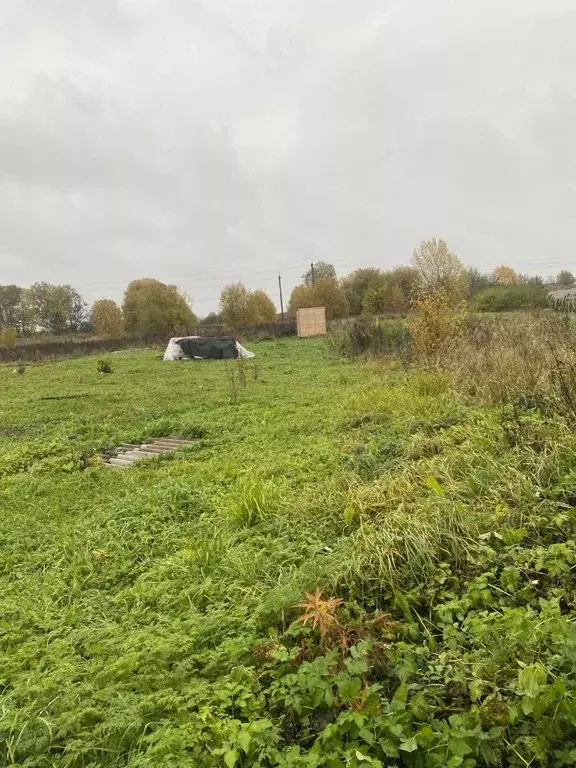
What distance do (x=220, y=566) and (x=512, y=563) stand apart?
182cm

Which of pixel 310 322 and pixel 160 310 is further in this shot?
pixel 160 310

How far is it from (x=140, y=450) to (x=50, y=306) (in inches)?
1911

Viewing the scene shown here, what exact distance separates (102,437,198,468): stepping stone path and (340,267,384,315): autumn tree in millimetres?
40522

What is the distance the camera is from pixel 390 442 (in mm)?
5125

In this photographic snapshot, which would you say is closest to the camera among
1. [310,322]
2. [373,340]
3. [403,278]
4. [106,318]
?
[373,340]

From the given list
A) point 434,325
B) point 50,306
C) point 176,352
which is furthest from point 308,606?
point 50,306

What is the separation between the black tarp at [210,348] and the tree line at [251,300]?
12.4m

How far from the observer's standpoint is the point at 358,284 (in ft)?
158

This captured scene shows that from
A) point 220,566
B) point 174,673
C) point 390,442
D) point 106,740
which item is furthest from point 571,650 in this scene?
point 390,442

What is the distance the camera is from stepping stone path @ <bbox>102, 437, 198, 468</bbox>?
6421mm

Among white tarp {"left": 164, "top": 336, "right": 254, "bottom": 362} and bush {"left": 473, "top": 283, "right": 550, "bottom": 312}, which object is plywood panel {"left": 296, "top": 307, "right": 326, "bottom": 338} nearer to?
white tarp {"left": 164, "top": 336, "right": 254, "bottom": 362}

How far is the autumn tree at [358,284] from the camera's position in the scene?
154 ft

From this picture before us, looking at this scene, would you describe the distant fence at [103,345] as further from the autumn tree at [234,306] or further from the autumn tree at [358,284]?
the autumn tree at [358,284]

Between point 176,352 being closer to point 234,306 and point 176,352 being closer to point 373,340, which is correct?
point 373,340
